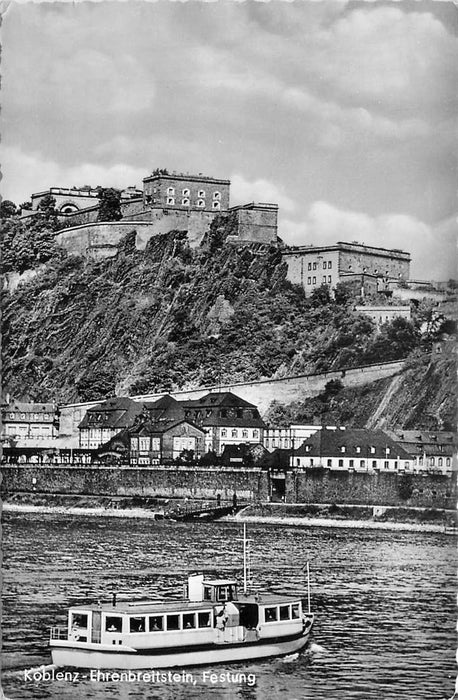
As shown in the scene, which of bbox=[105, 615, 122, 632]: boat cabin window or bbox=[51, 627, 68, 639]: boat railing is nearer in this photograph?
bbox=[105, 615, 122, 632]: boat cabin window

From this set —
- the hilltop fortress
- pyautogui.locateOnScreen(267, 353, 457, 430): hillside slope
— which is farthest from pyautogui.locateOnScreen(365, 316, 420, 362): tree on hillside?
the hilltop fortress

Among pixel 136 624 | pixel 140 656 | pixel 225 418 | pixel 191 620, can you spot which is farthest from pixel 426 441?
pixel 140 656

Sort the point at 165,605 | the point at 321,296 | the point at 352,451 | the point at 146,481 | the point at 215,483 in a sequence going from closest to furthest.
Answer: the point at 165,605, the point at 352,451, the point at 215,483, the point at 321,296, the point at 146,481

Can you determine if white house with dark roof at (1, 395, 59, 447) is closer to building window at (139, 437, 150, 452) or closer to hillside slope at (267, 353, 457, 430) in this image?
building window at (139, 437, 150, 452)

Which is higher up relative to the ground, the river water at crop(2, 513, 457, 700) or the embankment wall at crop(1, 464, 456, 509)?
the embankment wall at crop(1, 464, 456, 509)

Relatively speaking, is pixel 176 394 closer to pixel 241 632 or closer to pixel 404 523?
pixel 404 523

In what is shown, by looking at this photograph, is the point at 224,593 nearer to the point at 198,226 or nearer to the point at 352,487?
the point at 352,487

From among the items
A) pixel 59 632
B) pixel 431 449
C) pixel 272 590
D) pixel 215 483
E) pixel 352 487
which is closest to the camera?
pixel 59 632
